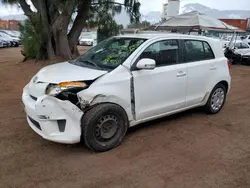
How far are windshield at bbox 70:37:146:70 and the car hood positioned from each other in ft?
0.71

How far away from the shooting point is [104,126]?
11.6 feet

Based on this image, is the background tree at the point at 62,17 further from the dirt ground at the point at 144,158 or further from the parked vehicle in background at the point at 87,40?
the parked vehicle in background at the point at 87,40

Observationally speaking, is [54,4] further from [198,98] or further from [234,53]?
[234,53]

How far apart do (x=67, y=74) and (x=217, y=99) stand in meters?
3.22

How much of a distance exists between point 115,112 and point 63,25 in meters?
7.93

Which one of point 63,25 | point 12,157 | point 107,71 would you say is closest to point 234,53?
point 63,25

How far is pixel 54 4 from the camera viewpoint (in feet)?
32.9

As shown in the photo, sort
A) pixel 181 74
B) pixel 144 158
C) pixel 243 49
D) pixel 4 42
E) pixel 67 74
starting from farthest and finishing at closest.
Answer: pixel 4 42, pixel 243 49, pixel 181 74, pixel 67 74, pixel 144 158

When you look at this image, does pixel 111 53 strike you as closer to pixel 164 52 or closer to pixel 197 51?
pixel 164 52

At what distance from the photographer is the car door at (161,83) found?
383 cm

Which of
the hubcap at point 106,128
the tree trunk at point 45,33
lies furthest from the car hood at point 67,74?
the tree trunk at point 45,33

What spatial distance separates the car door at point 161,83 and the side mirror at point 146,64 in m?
0.13

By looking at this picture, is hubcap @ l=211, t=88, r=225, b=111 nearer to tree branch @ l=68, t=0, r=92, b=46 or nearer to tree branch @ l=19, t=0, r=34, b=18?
tree branch @ l=68, t=0, r=92, b=46

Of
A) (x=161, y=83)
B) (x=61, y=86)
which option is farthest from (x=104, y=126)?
(x=161, y=83)
